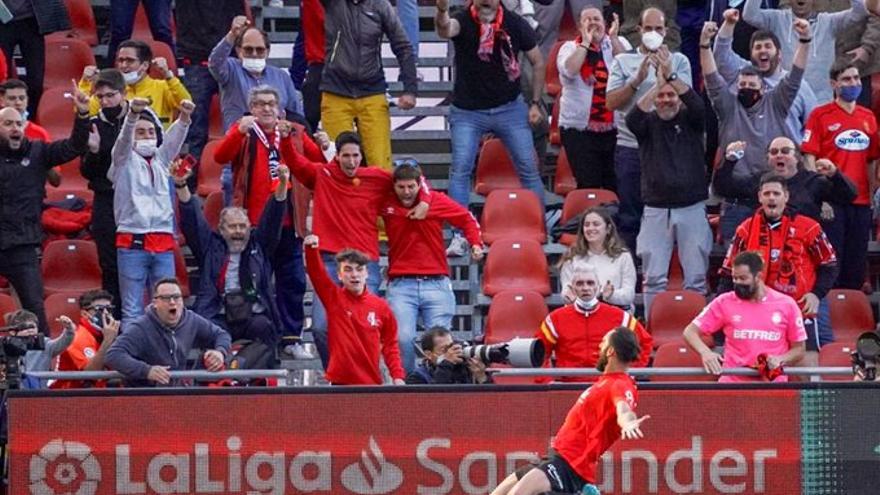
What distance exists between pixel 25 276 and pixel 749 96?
571 cm

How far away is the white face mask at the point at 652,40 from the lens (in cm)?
1781

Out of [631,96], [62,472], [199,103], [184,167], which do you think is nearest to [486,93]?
[631,96]

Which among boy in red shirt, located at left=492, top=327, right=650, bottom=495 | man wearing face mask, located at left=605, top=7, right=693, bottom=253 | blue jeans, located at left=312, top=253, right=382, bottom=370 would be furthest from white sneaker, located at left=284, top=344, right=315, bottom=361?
boy in red shirt, located at left=492, top=327, right=650, bottom=495

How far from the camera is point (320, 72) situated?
19312 mm

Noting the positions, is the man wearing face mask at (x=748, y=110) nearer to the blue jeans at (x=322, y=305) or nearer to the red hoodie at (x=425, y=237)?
the red hoodie at (x=425, y=237)

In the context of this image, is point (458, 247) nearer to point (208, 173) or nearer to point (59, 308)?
point (208, 173)

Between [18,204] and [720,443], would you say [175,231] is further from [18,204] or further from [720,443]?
[720,443]

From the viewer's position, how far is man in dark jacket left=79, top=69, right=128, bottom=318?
57.6 ft

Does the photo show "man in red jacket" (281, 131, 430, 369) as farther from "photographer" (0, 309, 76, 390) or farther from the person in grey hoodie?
the person in grey hoodie

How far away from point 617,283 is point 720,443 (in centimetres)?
268

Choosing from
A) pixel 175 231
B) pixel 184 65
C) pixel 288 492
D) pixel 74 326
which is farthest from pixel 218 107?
pixel 288 492

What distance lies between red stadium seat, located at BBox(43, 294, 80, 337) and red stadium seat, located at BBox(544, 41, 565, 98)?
189 inches

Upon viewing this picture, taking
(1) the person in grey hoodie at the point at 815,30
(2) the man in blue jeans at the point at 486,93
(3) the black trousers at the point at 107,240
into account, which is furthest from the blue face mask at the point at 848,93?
(3) the black trousers at the point at 107,240

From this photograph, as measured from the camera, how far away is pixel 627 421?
510 inches
